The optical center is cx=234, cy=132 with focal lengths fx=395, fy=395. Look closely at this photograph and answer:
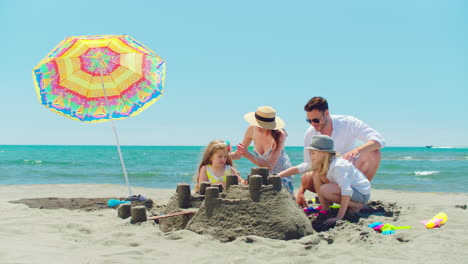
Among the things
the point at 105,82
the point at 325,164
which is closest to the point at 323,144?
the point at 325,164

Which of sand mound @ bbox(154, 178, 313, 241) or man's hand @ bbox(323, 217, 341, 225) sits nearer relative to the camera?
sand mound @ bbox(154, 178, 313, 241)

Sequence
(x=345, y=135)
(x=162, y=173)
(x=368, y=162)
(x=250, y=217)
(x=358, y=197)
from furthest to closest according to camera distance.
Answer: (x=162, y=173), (x=345, y=135), (x=368, y=162), (x=358, y=197), (x=250, y=217)

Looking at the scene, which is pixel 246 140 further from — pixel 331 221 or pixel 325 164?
pixel 331 221

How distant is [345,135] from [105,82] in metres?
3.42

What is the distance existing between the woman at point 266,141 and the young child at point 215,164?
0.62 ft

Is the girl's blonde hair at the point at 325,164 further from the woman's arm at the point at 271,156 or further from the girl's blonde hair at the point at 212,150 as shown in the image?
the girl's blonde hair at the point at 212,150

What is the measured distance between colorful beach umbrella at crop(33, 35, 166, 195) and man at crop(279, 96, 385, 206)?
7.52 ft

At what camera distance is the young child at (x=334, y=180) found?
4.01 metres

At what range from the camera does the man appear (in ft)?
15.1

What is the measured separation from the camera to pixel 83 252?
3.01 metres

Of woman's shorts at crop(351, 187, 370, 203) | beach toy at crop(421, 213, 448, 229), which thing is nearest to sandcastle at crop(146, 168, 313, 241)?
woman's shorts at crop(351, 187, 370, 203)

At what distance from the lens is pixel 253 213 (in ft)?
11.1

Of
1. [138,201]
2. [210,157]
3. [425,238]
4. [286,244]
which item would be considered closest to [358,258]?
[286,244]

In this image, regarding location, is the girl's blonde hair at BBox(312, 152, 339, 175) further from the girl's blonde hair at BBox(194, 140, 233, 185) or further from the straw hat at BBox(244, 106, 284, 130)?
the girl's blonde hair at BBox(194, 140, 233, 185)
